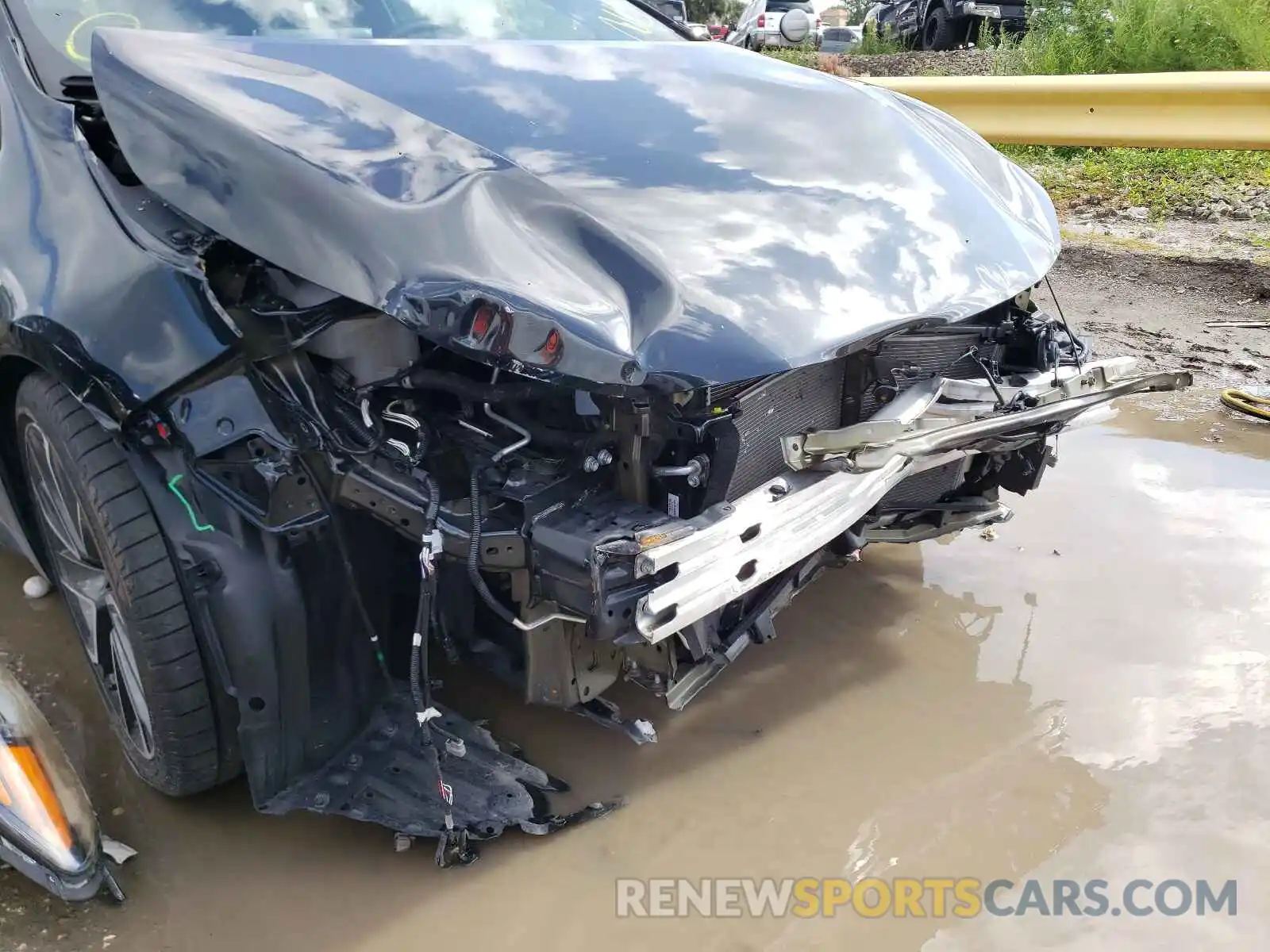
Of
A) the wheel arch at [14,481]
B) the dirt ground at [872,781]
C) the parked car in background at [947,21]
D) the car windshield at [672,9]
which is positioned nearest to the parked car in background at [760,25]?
the parked car in background at [947,21]

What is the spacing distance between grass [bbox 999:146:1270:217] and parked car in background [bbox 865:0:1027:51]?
242 inches

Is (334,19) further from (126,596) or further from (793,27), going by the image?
(793,27)

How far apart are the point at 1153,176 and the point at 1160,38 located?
7.02 feet

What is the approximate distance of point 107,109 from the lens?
1901 mm

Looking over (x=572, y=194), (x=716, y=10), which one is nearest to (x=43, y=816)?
(x=572, y=194)

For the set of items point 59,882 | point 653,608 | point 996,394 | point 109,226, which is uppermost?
point 109,226

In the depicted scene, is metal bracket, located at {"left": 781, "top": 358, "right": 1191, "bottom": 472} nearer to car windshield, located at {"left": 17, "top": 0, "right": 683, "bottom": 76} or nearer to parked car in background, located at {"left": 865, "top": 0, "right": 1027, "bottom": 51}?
car windshield, located at {"left": 17, "top": 0, "right": 683, "bottom": 76}

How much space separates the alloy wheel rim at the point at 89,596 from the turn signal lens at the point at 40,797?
7.4 inches

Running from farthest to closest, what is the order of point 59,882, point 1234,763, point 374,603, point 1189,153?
point 1189,153 → point 1234,763 → point 374,603 → point 59,882

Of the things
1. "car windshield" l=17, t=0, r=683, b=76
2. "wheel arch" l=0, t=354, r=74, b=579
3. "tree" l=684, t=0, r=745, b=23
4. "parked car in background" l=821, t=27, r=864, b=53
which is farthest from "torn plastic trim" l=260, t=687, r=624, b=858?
"tree" l=684, t=0, r=745, b=23

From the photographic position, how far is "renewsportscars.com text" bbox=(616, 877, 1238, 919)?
1901 mm

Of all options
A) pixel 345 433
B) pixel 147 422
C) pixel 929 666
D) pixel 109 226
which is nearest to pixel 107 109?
pixel 109 226

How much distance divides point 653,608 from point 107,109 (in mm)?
1400

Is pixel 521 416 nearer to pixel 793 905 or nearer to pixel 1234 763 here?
pixel 793 905
